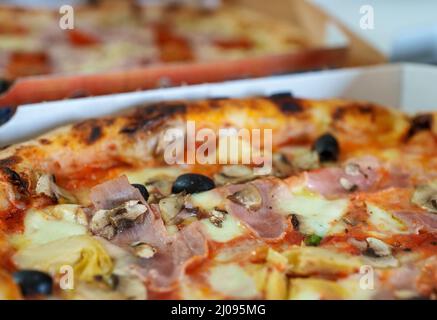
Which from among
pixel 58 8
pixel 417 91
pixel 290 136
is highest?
pixel 58 8

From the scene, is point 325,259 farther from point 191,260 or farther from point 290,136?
point 290,136

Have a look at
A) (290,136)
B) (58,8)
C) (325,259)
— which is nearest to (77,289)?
(325,259)

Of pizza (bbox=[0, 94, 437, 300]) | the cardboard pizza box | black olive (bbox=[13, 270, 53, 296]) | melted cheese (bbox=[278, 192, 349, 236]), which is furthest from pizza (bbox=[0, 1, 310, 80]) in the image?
black olive (bbox=[13, 270, 53, 296])

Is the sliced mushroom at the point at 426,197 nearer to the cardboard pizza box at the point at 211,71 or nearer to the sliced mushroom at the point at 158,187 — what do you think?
the sliced mushroom at the point at 158,187

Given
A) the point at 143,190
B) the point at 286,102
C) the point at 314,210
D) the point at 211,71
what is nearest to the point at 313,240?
the point at 314,210

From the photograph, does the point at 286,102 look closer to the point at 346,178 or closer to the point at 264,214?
the point at 346,178

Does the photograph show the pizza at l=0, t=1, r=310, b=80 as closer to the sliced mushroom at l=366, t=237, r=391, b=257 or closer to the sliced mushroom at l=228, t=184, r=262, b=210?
the sliced mushroom at l=228, t=184, r=262, b=210
